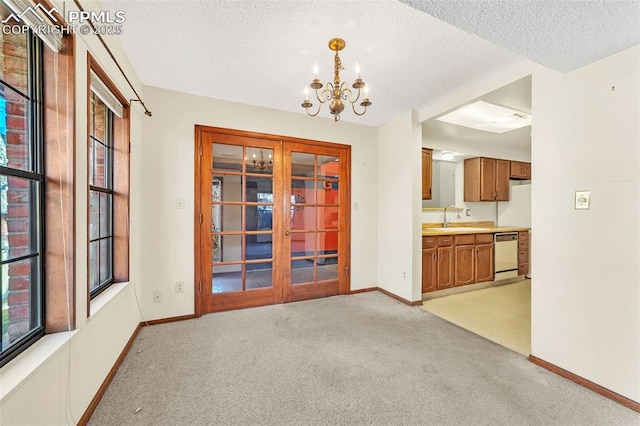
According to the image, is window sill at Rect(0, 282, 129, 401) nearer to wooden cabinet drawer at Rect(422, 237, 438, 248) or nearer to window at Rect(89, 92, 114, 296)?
window at Rect(89, 92, 114, 296)

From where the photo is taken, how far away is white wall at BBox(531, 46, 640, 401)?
164 cm

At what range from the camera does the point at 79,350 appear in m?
1.44

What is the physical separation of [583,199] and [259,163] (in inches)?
120

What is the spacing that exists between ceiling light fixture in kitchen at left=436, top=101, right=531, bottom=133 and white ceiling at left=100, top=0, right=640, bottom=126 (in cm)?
69

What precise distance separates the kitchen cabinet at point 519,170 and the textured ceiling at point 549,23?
12.8 feet

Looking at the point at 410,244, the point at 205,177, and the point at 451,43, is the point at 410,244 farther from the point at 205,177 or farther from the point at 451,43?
the point at 205,177

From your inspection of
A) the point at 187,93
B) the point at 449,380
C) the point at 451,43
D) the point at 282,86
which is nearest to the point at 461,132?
the point at 451,43

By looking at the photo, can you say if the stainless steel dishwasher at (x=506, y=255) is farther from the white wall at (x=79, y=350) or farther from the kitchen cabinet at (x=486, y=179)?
the white wall at (x=79, y=350)

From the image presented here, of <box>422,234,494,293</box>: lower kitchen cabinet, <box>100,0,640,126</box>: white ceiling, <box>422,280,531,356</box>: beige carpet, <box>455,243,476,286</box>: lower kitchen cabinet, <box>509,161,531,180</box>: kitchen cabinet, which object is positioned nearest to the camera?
<box>100,0,640,126</box>: white ceiling

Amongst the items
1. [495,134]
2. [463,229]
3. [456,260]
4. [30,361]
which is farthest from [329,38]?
[463,229]

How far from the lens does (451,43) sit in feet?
6.59

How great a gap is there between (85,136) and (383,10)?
6.58 ft

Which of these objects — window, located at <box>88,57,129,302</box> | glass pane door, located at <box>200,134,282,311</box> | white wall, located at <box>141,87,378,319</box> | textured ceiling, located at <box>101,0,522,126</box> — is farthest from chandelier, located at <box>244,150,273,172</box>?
window, located at <box>88,57,129,302</box>

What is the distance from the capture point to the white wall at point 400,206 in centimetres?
336
